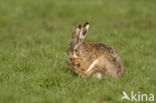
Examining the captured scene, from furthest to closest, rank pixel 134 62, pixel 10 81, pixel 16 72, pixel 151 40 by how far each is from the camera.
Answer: pixel 151 40 → pixel 134 62 → pixel 16 72 → pixel 10 81

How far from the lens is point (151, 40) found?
9.52 meters

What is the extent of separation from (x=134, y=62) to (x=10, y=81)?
2883 mm

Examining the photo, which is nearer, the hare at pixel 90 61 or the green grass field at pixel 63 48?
the green grass field at pixel 63 48

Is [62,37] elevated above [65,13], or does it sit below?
below

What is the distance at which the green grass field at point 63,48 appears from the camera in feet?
18.0

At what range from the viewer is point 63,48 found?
890 centimetres

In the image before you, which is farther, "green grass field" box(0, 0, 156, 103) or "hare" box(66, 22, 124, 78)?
"hare" box(66, 22, 124, 78)

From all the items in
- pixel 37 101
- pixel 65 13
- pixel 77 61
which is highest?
pixel 65 13

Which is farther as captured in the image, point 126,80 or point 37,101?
point 126,80

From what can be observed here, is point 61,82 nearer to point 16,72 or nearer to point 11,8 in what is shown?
point 16,72

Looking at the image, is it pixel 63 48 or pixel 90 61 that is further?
pixel 63 48

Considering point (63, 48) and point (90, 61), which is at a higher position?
point (63, 48)

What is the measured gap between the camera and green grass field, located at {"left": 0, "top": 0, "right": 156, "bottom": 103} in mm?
5492

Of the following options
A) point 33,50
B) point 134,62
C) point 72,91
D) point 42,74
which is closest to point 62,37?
point 33,50
